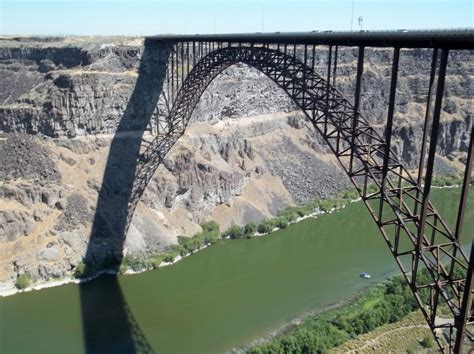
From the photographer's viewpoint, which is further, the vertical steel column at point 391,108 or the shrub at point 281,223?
the shrub at point 281,223

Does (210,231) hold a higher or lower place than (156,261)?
lower

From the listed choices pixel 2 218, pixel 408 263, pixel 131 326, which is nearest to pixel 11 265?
pixel 2 218

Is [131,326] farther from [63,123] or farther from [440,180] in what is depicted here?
[440,180]

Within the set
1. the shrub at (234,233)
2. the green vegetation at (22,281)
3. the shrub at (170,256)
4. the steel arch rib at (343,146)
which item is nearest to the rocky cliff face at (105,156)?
the green vegetation at (22,281)

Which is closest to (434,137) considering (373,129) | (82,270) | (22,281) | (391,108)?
(391,108)

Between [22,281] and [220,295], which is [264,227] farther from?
[22,281]

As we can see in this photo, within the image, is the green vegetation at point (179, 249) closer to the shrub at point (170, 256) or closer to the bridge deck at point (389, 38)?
the shrub at point (170, 256)

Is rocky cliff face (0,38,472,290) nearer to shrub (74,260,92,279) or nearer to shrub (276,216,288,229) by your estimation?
shrub (74,260,92,279)

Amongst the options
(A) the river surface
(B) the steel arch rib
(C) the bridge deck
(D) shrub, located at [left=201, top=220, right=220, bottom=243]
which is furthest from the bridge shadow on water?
(C) the bridge deck
